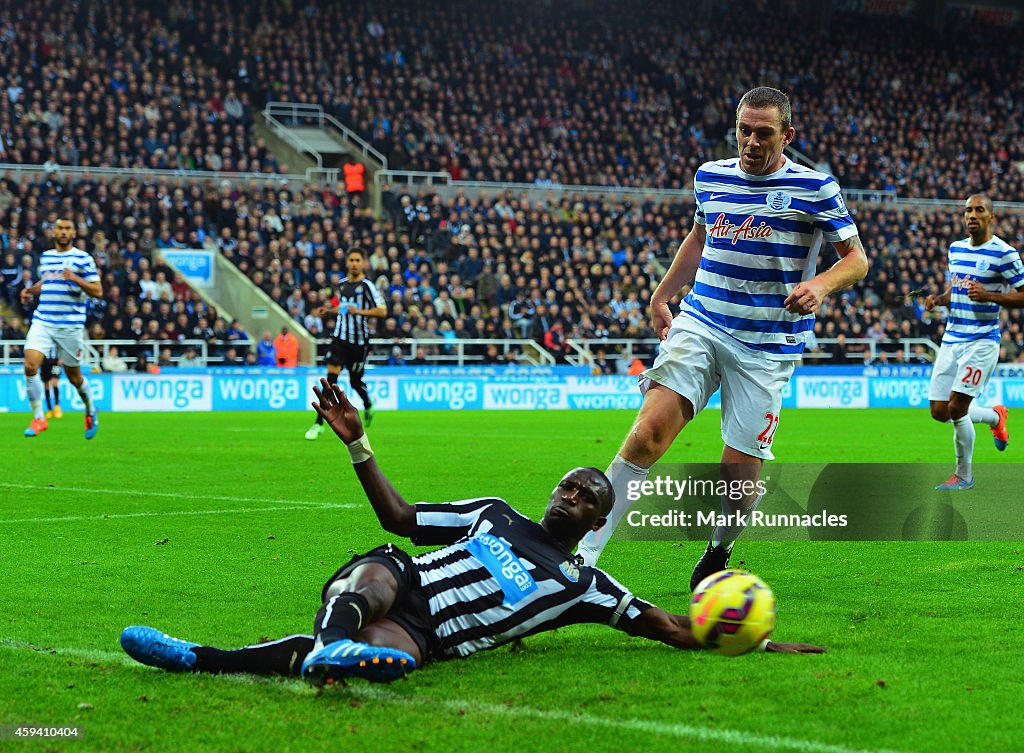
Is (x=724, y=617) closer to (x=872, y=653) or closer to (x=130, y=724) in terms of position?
(x=872, y=653)

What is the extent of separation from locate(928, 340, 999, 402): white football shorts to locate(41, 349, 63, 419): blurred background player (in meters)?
15.0

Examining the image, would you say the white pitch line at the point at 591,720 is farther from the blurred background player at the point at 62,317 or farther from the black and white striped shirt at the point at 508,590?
the blurred background player at the point at 62,317

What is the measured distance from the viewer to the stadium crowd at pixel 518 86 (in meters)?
32.9

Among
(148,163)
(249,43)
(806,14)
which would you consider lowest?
(148,163)

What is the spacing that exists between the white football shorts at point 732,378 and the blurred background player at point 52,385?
17.1m

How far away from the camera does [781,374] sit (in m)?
6.35

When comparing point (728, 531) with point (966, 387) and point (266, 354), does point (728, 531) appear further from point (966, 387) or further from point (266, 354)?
point (266, 354)

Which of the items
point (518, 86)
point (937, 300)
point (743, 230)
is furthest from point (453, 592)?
point (518, 86)

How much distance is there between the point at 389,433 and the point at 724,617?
47.0 ft

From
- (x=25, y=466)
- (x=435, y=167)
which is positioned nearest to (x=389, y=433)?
(x=25, y=466)

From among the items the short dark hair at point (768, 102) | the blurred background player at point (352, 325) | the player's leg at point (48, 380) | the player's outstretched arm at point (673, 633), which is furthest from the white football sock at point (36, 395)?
the player's outstretched arm at point (673, 633)

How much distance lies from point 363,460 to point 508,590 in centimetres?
74

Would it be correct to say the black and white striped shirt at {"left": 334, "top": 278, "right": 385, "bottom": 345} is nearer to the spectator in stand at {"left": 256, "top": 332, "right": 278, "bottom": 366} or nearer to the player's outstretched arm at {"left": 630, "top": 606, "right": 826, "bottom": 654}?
the spectator in stand at {"left": 256, "top": 332, "right": 278, "bottom": 366}

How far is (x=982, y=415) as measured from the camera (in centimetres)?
1246
